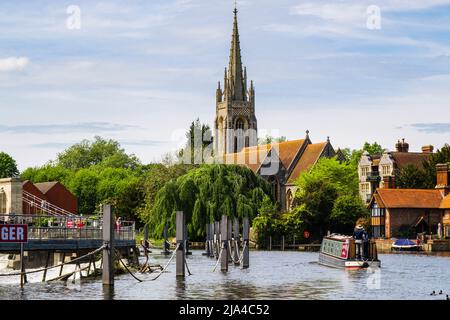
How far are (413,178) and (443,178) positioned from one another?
9.62m

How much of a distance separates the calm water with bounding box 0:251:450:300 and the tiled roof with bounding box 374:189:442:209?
50.4 meters

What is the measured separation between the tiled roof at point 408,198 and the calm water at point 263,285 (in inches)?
1986

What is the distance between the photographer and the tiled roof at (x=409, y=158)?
504 ft

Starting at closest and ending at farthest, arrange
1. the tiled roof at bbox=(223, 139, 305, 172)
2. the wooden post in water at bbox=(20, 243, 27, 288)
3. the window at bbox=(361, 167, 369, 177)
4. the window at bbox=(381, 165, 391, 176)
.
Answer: the wooden post in water at bbox=(20, 243, 27, 288)
the window at bbox=(381, 165, 391, 176)
the window at bbox=(361, 167, 369, 177)
the tiled roof at bbox=(223, 139, 305, 172)

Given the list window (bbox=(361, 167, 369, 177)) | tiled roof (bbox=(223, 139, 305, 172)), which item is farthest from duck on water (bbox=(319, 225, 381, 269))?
tiled roof (bbox=(223, 139, 305, 172))

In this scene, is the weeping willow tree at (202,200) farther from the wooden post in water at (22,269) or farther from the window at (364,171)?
the wooden post in water at (22,269)

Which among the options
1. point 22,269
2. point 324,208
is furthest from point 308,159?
point 22,269

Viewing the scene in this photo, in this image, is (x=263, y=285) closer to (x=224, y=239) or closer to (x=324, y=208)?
(x=224, y=239)

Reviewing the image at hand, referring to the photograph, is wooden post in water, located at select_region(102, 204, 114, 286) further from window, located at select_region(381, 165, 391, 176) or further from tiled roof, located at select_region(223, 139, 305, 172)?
tiled roof, located at select_region(223, 139, 305, 172)

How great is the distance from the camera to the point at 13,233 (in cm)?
5469

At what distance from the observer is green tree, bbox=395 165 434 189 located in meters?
142
